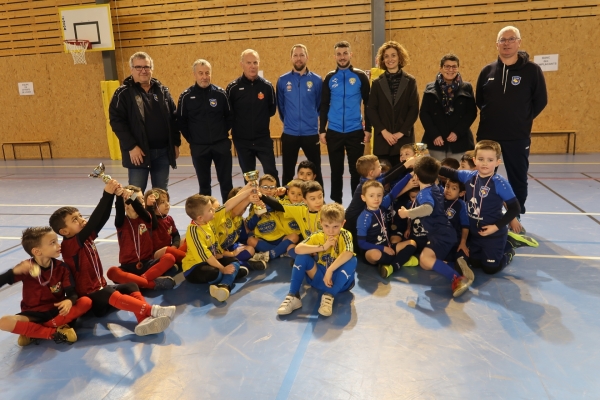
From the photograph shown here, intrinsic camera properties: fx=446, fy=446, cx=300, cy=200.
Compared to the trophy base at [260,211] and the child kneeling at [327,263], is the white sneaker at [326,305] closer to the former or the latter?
the child kneeling at [327,263]

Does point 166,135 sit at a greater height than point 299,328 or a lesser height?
greater

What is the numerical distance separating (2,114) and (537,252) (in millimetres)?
14389

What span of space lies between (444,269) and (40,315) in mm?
3207

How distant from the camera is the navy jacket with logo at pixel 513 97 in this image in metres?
4.89

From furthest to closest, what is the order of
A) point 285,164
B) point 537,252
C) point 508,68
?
point 285,164 < point 508,68 < point 537,252

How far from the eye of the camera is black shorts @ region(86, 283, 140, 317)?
342 centimetres

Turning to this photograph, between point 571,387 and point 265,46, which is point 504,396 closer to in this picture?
point 571,387

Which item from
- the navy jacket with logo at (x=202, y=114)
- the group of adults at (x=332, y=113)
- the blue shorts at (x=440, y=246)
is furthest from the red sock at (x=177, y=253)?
the blue shorts at (x=440, y=246)

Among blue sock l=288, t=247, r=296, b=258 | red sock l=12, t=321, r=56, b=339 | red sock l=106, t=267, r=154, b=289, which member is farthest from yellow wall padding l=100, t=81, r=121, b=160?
red sock l=12, t=321, r=56, b=339

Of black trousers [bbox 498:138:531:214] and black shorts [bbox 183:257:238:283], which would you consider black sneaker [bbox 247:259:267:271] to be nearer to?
black shorts [bbox 183:257:238:283]

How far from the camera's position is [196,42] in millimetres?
11789

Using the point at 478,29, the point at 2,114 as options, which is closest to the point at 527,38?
the point at 478,29

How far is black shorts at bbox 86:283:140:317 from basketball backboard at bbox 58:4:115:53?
9.94m

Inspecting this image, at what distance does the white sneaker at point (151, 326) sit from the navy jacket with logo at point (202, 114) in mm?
2803
